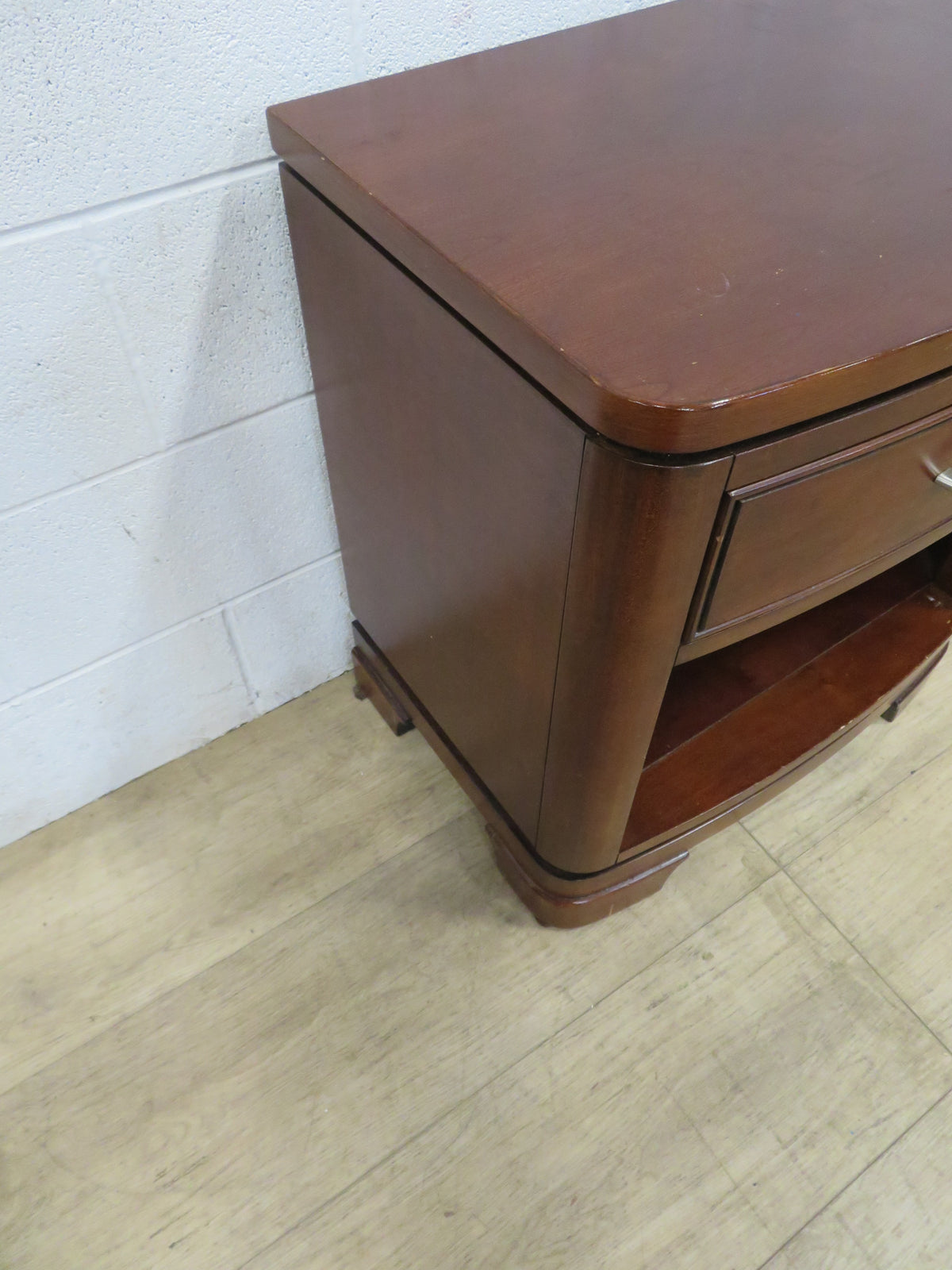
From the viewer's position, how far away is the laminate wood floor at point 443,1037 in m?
0.72

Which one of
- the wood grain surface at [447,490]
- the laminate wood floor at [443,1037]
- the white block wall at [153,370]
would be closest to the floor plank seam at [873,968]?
the laminate wood floor at [443,1037]

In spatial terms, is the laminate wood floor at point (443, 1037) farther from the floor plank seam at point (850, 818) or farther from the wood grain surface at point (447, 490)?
the wood grain surface at point (447, 490)

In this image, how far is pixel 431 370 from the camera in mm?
546

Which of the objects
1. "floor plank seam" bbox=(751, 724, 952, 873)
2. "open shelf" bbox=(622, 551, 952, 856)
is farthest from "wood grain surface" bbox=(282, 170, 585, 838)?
"floor plank seam" bbox=(751, 724, 952, 873)

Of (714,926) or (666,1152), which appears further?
(714,926)

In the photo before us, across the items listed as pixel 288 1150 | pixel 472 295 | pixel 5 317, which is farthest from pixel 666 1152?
pixel 5 317

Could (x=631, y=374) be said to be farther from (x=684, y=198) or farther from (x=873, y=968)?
(x=873, y=968)

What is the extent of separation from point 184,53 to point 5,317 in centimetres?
22

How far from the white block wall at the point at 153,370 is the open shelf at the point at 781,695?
421 millimetres

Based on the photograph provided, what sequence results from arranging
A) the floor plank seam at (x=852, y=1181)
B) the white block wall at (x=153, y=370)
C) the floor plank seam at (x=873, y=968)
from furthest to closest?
the floor plank seam at (x=873, y=968), the floor plank seam at (x=852, y=1181), the white block wall at (x=153, y=370)

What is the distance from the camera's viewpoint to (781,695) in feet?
2.70

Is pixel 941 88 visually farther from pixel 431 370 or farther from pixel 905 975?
pixel 905 975

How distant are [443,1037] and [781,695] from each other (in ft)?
1.47

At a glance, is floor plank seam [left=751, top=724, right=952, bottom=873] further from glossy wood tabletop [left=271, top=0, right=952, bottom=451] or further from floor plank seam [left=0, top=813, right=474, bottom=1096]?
glossy wood tabletop [left=271, top=0, right=952, bottom=451]
